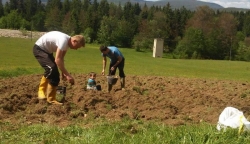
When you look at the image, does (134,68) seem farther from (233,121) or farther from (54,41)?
(233,121)

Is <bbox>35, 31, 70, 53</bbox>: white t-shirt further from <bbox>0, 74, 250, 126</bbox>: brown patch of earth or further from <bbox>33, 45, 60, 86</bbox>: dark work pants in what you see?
<bbox>0, 74, 250, 126</bbox>: brown patch of earth

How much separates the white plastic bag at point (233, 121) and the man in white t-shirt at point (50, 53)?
10.5 ft

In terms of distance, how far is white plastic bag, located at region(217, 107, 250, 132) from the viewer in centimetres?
534

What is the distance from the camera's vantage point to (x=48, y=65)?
7.70 metres

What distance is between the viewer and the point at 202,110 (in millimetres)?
7945

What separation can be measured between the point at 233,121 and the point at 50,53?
13.8 feet

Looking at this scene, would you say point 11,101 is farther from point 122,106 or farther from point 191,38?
point 191,38

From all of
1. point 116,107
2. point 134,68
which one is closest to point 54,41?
point 116,107

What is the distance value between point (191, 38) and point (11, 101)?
70056 mm

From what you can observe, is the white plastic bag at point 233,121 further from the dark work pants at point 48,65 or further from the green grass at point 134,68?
the green grass at point 134,68

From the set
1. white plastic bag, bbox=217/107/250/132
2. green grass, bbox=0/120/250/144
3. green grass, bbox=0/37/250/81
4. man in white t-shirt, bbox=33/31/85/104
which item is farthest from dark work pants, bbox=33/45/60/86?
green grass, bbox=0/37/250/81

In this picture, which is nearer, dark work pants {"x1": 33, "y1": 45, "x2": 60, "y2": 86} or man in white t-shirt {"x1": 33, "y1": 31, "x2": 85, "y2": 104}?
man in white t-shirt {"x1": 33, "y1": 31, "x2": 85, "y2": 104}

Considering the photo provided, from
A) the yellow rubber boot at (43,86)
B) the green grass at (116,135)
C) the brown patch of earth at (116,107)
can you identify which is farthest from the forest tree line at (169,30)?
the green grass at (116,135)

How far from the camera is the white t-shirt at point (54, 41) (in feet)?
24.2
